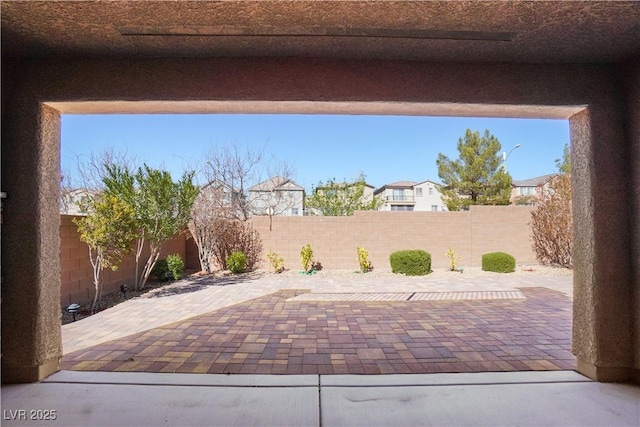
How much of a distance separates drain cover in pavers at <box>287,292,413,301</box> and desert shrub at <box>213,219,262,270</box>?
168 inches

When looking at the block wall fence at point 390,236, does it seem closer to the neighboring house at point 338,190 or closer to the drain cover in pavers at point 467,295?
the drain cover in pavers at point 467,295

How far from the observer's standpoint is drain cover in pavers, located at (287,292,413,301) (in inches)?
250

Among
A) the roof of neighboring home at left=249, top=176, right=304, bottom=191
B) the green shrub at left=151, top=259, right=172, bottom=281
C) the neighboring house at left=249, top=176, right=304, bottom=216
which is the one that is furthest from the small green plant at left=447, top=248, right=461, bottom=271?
the green shrub at left=151, top=259, right=172, bottom=281

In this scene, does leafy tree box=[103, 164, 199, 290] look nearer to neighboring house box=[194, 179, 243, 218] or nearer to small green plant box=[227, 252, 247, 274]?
neighboring house box=[194, 179, 243, 218]

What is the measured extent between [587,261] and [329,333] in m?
2.86

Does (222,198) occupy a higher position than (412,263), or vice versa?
(222,198)

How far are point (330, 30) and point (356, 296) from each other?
5278mm

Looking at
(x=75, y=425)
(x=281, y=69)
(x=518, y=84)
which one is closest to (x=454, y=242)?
(x=518, y=84)

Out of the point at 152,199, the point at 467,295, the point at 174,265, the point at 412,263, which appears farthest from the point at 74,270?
the point at 412,263

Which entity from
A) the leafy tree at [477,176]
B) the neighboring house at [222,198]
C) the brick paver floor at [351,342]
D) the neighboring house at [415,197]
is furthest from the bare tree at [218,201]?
the neighboring house at [415,197]

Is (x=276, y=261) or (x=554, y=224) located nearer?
(x=276, y=261)

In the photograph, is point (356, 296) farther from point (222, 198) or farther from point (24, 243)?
point (222, 198)

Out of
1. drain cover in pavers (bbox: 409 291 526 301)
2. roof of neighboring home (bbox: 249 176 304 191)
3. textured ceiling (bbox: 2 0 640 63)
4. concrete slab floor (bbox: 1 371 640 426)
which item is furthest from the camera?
roof of neighboring home (bbox: 249 176 304 191)

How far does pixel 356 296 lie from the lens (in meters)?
6.62
